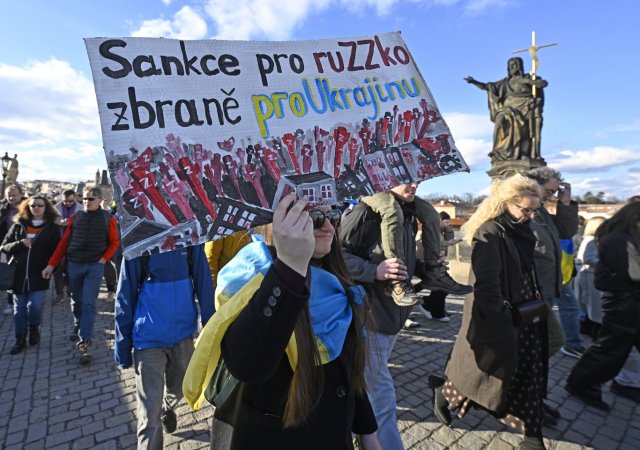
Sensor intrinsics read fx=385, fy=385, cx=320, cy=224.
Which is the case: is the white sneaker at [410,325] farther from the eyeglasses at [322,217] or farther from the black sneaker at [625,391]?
the eyeglasses at [322,217]

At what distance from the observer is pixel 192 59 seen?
4.77 ft

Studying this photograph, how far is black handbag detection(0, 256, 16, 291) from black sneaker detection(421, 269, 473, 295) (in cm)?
560

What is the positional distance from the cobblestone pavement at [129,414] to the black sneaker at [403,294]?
1.36 m

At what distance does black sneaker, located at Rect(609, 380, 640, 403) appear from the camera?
4.00 m

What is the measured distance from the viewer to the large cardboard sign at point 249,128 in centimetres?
131

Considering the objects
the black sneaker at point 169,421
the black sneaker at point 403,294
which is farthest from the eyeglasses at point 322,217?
the black sneaker at point 169,421

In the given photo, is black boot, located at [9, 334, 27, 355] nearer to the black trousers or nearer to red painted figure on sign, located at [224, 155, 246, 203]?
red painted figure on sign, located at [224, 155, 246, 203]

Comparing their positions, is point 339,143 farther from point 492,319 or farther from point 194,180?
point 492,319

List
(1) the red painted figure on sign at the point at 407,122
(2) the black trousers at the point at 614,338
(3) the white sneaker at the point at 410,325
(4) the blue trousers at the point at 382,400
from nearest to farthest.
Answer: (1) the red painted figure on sign at the point at 407,122
(4) the blue trousers at the point at 382,400
(2) the black trousers at the point at 614,338
(3) the white sneaker at the point at 410,325

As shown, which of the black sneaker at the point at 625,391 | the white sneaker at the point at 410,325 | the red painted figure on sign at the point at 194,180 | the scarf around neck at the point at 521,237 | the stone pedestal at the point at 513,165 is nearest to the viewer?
the red painted figure on sign at the point at 194,180

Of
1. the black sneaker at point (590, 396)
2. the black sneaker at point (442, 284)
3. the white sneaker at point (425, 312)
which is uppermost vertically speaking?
the black sneaker at point (442, 284)

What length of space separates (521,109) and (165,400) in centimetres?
1401

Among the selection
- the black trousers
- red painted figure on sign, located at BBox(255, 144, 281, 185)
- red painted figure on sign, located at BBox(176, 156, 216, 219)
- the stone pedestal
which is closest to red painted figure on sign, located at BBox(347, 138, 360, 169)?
red painted figure on sign, located at BBox(255, 144, 281, 185)

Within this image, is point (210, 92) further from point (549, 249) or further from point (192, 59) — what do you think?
point (549, 249)
